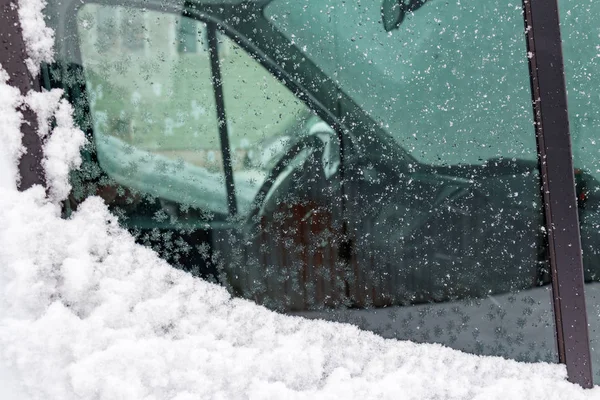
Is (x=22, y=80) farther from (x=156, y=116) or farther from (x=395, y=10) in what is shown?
(x=395, y=10)

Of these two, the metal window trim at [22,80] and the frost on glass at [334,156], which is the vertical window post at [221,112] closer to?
the frost on glass at [334,156]

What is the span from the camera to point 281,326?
1440 mm

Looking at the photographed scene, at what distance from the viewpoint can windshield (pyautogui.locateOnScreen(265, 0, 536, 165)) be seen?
4.12 feet

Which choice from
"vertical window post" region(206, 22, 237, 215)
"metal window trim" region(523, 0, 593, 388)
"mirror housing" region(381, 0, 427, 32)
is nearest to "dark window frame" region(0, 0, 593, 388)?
"metal window trim" region(523, 0, 593, 388)

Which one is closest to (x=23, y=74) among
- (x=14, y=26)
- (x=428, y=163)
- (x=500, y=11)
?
(x=14, y=26)

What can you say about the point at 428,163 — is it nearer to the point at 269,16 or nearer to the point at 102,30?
the point at 269,16

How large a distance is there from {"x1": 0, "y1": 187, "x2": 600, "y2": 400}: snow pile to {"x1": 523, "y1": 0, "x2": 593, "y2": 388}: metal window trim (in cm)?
10

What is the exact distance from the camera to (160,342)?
1332 mm

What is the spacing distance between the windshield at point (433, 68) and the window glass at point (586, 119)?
115 millimetres

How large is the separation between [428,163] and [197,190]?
62 centimetres

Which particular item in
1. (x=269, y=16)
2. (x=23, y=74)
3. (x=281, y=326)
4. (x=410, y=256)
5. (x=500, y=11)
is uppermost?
(x=500, y=11)

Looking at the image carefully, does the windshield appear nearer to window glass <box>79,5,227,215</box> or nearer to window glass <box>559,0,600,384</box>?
window glass <box>559,0,600,384</box>

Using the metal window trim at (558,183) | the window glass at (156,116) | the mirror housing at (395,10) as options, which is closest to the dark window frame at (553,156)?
the metal window trim at (558,183)

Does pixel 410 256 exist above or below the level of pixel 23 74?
below
